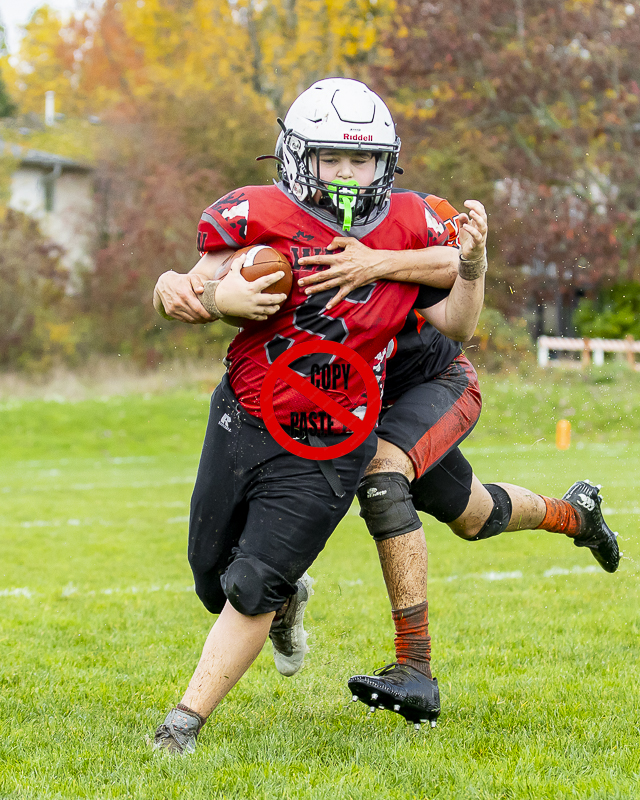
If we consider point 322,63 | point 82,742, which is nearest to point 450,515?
point 82,742

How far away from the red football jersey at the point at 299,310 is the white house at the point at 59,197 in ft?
73.3

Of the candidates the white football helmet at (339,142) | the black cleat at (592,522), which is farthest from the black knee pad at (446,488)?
the white football helmet at (339,142)

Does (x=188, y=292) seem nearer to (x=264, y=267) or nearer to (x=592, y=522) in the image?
(x=264, y=267)

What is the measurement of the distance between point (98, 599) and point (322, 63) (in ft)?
75.5

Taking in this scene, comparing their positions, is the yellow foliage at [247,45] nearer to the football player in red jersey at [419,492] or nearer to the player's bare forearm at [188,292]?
the football player in red jersey at [419,492]

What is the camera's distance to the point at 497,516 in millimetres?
4203

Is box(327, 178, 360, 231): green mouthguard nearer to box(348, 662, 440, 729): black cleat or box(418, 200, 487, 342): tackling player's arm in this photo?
Result: box(418, 200, 487, 342): tackling player's arm

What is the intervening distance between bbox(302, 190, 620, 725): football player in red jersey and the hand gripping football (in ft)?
0.24

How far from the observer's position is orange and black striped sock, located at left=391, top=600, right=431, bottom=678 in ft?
10.5

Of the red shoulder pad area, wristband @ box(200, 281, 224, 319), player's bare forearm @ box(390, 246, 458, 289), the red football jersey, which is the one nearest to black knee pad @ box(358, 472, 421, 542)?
the red football jersey

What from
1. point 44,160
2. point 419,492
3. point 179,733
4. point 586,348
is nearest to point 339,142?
point 419,492

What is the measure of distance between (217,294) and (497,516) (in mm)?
1782

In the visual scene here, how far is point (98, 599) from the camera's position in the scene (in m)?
5.59

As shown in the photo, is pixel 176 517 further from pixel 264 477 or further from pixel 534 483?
pixel 264 477
